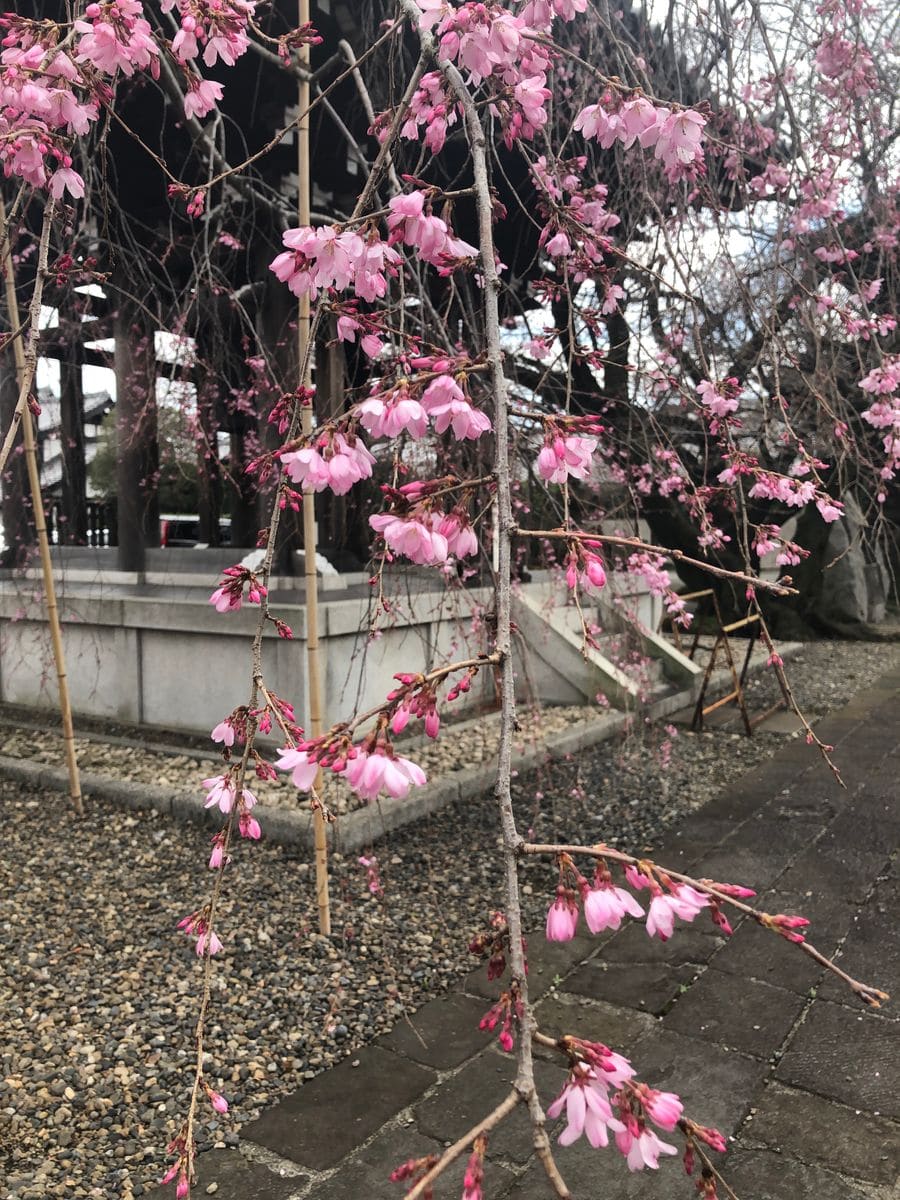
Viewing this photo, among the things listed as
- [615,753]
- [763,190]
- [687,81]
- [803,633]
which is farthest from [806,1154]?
[803,633]

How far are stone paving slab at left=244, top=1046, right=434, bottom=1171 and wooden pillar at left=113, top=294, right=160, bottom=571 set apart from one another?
3.72 meters

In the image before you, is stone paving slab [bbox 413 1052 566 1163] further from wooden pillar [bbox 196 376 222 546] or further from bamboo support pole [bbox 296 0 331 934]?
wooden pillar [bbox 196 376 222 546]

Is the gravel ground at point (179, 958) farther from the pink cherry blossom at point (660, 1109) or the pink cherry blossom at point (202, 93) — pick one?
the pink cherry blossom at point (202, 93)

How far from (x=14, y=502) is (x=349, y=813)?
3.96m

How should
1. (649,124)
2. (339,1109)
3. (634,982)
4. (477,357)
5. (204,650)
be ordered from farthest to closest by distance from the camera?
(204,650) → (634,982) → (339,1109) → (649,124) → (477,357)

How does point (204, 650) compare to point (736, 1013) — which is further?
point (204, 650)

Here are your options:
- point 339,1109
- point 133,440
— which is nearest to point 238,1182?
point 339,1109

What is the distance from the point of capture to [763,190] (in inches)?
159

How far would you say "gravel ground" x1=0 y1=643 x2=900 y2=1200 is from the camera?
1972 mm

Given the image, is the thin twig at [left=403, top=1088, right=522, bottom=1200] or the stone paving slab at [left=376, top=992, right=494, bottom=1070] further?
the stone paving slab at [left=376, top=992, right=494, bottom=1070]

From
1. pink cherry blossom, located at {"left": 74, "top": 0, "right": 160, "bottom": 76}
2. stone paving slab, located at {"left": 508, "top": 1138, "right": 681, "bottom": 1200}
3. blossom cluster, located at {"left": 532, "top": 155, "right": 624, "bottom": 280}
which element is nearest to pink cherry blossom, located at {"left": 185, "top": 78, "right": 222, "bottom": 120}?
pink cherry blossom, located at {"left": 74, "top": 0, "right": 160, "bottom": 76}

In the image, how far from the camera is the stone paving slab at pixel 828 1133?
180 centimetres

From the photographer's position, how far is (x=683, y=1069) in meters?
2.14

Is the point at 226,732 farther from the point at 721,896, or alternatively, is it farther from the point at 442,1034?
the point at 442,1034
